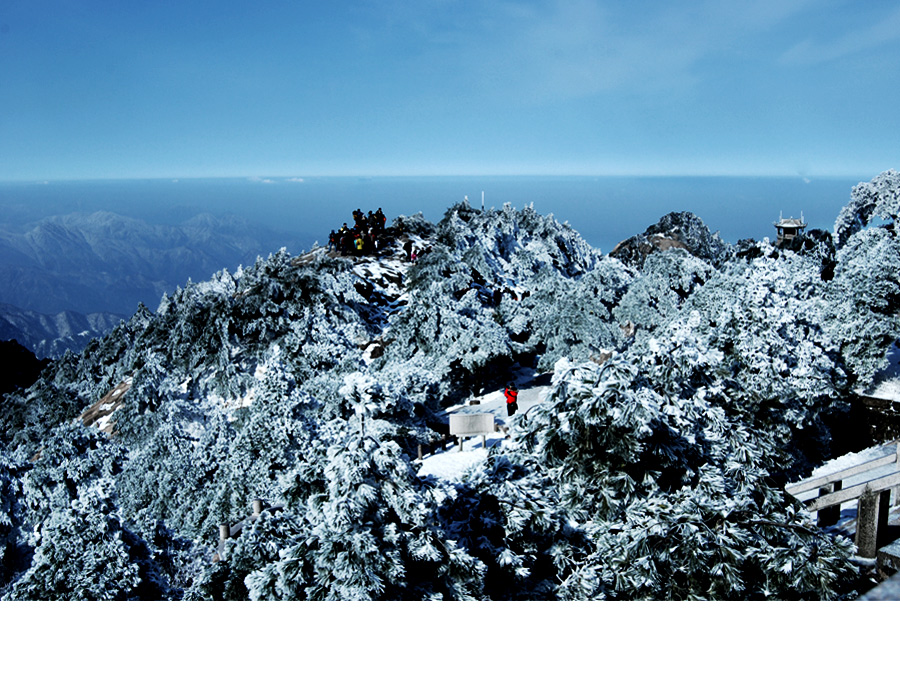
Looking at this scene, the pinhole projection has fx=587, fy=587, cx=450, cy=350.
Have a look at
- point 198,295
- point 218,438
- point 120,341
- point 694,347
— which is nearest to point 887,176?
point 694,347

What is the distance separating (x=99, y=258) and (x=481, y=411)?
7527 mm

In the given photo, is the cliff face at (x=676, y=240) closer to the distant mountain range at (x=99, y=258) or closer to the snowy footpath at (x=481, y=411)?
the snowy footpath at (x=481, y=411)

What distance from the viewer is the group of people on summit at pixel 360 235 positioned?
1764 centimetres

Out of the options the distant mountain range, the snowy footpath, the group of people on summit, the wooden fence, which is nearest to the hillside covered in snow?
the snowy footpath

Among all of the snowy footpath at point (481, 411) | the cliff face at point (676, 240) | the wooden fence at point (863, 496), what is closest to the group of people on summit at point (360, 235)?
the snowy footpath at point (481, 411)

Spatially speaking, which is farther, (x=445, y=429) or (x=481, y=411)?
(x=481, y=411)

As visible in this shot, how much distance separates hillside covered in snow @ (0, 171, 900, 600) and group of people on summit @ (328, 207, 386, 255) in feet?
1.03

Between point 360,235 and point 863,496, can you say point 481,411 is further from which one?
point 863,496

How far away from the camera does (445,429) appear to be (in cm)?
1120

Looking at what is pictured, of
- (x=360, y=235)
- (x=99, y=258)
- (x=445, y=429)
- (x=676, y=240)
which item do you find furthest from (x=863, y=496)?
(x=676, y=240)

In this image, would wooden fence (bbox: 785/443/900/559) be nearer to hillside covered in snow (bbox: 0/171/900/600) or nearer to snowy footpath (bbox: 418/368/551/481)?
hillside covered in snow (bbox: 0/171/900/600)

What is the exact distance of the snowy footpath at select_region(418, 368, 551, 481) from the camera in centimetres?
862
